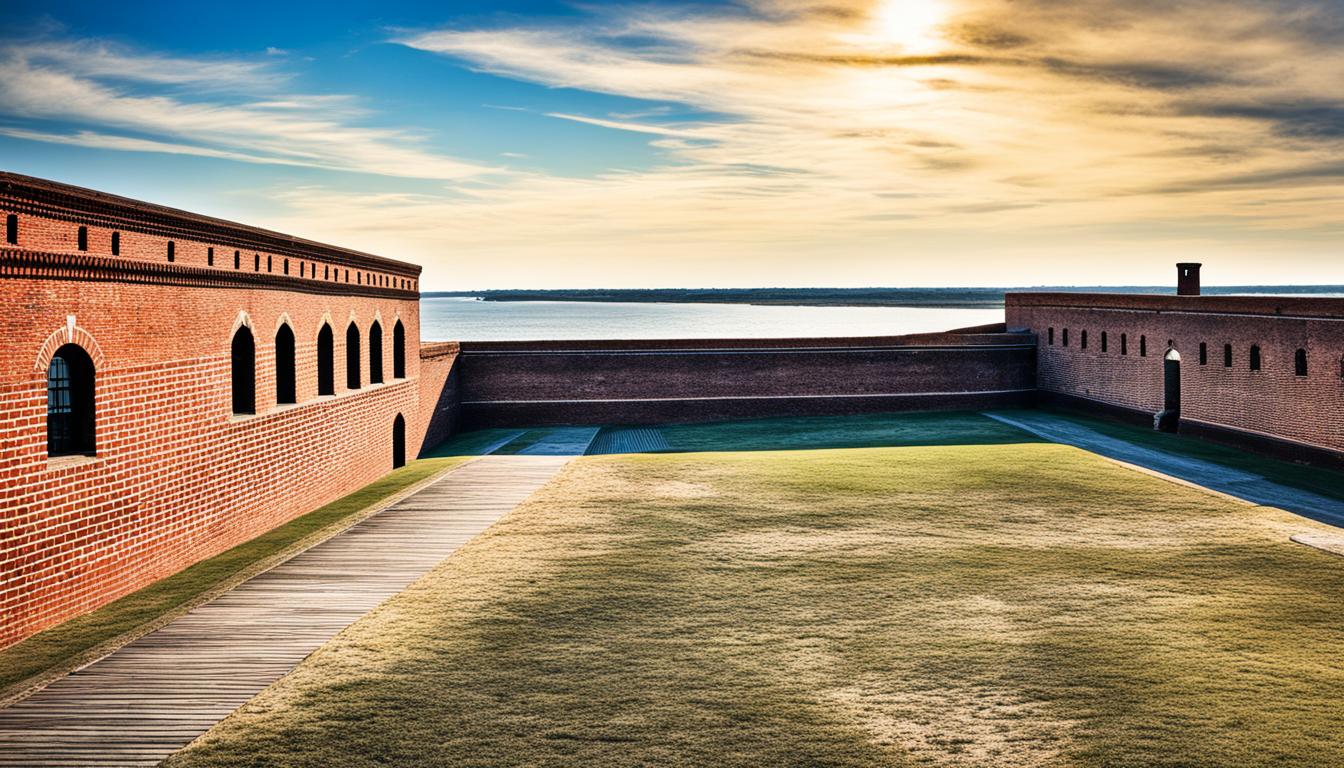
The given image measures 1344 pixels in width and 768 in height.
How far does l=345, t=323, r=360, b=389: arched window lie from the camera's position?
22.5 metres

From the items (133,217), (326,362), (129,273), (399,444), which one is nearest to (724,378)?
(399,444)

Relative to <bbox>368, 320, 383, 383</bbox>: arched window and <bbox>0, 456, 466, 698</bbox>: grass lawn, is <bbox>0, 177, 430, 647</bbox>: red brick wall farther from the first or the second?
<bbox>368, 320, 383, 383</bbox>: arched window

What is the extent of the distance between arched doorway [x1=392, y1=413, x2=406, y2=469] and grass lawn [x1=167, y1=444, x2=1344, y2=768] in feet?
30.8

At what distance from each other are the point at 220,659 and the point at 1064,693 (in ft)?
26.2

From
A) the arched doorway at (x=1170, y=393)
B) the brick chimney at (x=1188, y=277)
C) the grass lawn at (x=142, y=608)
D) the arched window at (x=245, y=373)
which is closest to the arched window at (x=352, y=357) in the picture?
the grass lawn at (x=142, y=608)

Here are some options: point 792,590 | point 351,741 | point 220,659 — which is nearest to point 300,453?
point 220,659

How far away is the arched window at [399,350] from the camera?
2659cm

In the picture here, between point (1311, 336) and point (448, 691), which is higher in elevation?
point (1311, 336)

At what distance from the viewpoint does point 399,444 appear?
87.5ft

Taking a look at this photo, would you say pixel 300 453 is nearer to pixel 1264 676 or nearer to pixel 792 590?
pixel 792 590

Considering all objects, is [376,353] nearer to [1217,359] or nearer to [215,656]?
[215,656]

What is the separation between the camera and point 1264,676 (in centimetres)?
952

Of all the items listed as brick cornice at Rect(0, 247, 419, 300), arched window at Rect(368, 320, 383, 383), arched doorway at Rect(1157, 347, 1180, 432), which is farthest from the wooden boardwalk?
arched doorway at Rect(1157, 347, 1180, 432)

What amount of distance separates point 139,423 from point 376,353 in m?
11.6
